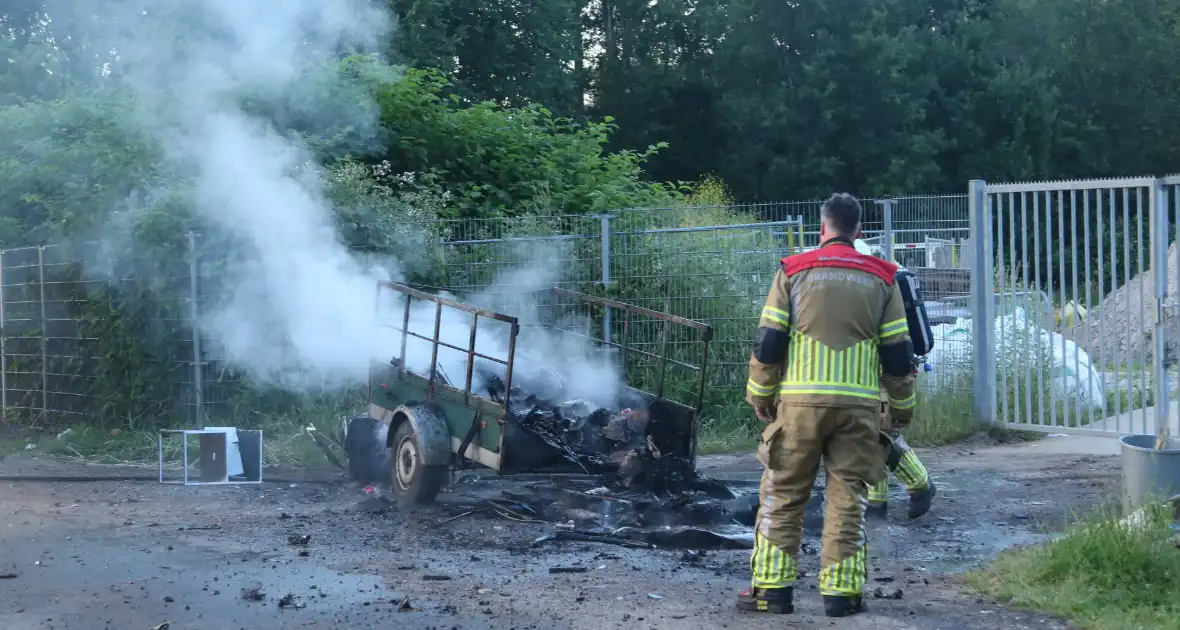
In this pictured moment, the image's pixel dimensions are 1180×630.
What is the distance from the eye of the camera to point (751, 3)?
119ft

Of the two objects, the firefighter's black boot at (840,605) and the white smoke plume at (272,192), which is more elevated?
the white smoke plume at (272,192)

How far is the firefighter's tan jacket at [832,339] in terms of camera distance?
222 inches

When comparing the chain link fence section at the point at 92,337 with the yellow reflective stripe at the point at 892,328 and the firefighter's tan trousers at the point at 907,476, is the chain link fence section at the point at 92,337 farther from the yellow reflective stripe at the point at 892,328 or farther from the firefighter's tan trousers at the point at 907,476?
the yellow reflective stripe at the point at 892,328

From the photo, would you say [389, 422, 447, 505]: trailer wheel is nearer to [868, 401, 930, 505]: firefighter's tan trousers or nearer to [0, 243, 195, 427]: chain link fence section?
[868, 401, 930, 505]: firefighter's tan trousers

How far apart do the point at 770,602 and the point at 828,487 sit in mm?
606

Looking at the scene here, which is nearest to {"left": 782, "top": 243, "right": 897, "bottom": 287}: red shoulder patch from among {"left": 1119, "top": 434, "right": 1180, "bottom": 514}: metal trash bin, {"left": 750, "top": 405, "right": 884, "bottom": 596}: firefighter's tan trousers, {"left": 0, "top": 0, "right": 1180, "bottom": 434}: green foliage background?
{"left": 750, "top": 405, "right": 884, "bottom": 596}: firefighter's tan trousers

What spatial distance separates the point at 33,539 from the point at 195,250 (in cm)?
437

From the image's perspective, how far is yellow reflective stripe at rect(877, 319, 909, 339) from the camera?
5.74 m

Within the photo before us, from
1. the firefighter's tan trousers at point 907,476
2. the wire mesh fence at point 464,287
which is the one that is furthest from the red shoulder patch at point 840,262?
the wire mesh fence at point 464,287

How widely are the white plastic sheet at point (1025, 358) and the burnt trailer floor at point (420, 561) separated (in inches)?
30.0

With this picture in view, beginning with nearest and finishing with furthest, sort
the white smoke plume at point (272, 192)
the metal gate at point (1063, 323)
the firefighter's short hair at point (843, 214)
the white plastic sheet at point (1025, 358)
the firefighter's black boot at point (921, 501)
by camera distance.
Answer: the firefighter's short hair at point (843, 214) < the firefighter's black boot at point (921, 501) < the metal gate at point (1063, 323) < the white plastic sheet at point (1025, 358) < the white smoke plume at point (272, 192)

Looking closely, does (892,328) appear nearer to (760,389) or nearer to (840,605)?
(760,389)

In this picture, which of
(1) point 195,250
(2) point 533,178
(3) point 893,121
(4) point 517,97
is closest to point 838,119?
(3) point 893,121

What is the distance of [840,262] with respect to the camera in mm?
5730
